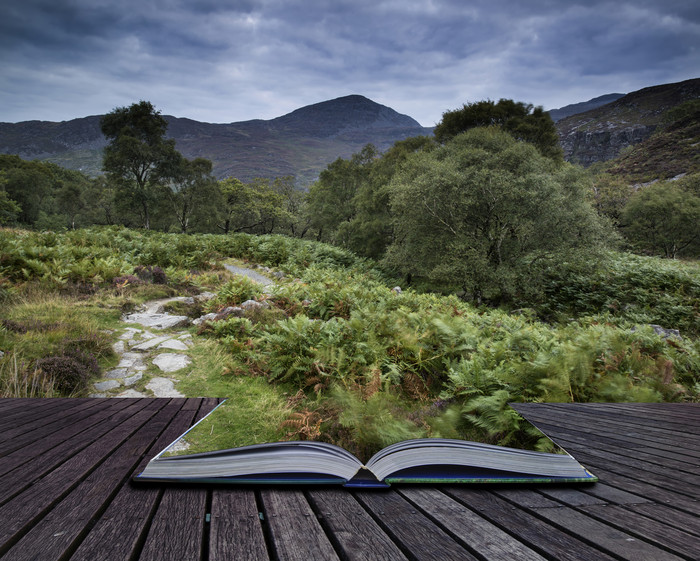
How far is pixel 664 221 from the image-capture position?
105 feet

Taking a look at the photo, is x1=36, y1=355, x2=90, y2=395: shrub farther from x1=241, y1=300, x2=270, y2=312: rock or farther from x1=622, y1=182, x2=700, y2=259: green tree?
x1=622, y1=182, x2=700, y2=259: green tree

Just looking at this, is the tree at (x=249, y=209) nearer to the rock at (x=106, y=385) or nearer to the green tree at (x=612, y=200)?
the rock at (x=106, y=385)

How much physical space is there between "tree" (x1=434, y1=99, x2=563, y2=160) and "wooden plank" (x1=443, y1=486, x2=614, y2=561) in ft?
88.4

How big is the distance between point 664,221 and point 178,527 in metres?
46.1

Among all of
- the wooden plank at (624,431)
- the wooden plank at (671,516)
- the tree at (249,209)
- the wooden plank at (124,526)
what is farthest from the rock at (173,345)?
the tree at (249,209)

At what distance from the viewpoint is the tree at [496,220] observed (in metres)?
14.5

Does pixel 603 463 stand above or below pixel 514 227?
below

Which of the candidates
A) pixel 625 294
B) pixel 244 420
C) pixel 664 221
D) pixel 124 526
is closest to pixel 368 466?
pixel 124 526

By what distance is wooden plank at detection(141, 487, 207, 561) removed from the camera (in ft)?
2.50

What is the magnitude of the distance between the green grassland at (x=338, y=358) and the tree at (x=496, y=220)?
262 inches

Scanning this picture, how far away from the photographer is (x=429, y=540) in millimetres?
853

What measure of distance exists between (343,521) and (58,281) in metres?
9.23

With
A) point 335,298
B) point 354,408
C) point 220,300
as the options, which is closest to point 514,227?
point 335,298

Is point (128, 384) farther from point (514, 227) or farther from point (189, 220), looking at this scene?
point (189, 220)
